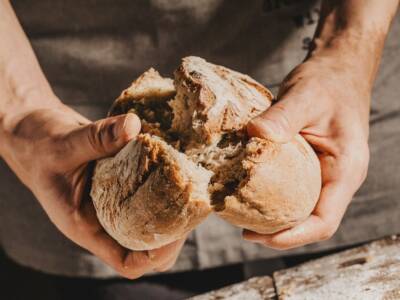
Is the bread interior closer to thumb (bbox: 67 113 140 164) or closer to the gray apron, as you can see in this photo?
thumb (bbox: 67 113 140 164)

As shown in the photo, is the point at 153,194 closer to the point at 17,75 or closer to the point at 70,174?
the point at 70,174

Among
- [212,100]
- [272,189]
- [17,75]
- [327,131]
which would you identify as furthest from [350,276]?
[17,75]

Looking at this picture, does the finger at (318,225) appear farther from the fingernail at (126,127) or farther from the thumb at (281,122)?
the fingernail at (126,127)

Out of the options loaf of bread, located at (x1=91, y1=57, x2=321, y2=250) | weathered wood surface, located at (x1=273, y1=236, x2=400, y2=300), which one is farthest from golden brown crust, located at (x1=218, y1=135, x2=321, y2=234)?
weathered wood surface, located at (x1=273, y1=236, x2=400, y2=300)

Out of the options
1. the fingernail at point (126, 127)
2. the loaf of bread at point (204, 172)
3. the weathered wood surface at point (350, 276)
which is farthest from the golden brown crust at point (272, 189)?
the weathered wood surface at point (350, 276)

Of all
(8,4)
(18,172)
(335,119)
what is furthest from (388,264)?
(8,4)

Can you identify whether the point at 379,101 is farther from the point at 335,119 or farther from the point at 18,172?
the point at 18,172
